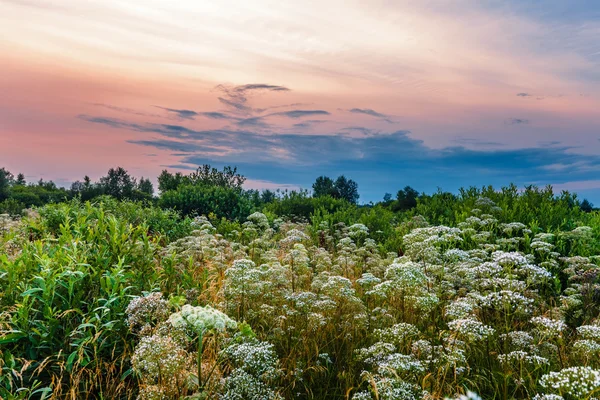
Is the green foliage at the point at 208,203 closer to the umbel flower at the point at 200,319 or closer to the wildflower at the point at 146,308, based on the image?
the wildflower at the point at 146,308

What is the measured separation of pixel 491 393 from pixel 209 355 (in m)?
3.36

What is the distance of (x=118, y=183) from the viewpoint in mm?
41750

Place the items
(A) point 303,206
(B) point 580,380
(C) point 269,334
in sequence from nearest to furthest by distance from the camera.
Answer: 1. (B) point 580,380
2. (C) point 269,334
3. (A) point 303,206

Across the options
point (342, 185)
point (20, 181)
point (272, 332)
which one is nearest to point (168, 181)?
point (272, 332)

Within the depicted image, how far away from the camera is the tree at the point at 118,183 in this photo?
3899 centimetres

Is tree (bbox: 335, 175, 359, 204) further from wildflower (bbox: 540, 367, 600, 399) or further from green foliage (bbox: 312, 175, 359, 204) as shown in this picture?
wildflower (bbox: 540, 367, 600, 399)

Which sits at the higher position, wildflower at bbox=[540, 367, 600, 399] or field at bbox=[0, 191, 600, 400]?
wildflower at bbox=[540, 367, 600, 399]

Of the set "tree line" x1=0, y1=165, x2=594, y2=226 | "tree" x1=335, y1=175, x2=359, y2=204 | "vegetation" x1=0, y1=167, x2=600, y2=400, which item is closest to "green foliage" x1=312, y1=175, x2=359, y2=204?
"tree" x1=335, y1=175, x2=359, y2=204

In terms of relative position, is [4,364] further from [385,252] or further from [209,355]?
[385,252]

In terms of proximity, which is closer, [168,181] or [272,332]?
[272,332]

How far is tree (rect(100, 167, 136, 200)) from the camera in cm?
3899

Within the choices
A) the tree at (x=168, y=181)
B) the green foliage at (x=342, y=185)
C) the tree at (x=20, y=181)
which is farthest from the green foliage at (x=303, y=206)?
the tree at (x=20, y=181)

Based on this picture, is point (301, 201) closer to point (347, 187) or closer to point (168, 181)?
point (168, 181)

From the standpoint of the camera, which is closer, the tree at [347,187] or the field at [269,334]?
the field at [269,334]
